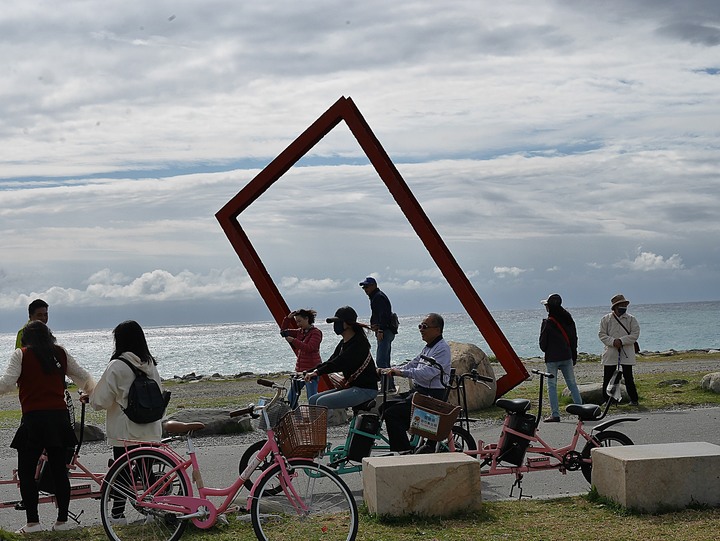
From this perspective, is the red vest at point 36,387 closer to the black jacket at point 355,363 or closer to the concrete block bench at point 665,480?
the black jacket at point 355,363

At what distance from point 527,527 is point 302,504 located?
184cm

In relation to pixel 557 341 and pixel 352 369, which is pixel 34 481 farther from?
pixel 557 341

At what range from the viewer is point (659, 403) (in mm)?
15055

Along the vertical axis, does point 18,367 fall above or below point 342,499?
above

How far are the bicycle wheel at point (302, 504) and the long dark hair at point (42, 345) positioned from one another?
2146 millimetres

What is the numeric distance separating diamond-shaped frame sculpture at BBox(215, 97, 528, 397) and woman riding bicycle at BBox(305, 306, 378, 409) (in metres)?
4.32

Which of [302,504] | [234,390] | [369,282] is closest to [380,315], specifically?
[369,282]

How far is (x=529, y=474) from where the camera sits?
9820 mm

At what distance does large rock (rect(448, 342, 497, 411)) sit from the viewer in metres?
14.6

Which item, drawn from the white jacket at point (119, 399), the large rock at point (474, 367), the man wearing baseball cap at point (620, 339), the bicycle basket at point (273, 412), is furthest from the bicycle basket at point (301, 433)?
the man wearing baseball cap at point (620, 339)

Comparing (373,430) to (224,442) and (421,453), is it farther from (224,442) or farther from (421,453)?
(224,442)

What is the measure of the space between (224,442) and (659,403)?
685cm

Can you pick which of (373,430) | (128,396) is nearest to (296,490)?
(128,396)

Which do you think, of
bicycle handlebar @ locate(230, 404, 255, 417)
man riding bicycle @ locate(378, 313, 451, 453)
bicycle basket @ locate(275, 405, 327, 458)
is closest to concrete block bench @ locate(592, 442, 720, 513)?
man riding bicycle @ locate(378, 313, 451, 453)
